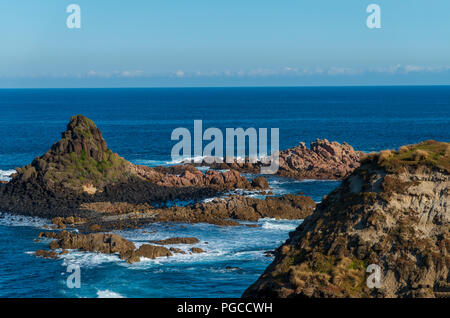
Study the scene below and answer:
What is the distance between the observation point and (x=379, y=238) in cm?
2830

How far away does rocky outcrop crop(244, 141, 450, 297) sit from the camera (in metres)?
26.8

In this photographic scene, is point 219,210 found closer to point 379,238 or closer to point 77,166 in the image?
point 77,166

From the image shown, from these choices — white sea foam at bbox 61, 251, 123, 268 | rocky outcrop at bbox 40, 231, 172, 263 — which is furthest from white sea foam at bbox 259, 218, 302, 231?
white sea foam at bbox 61, 251, 123, 268

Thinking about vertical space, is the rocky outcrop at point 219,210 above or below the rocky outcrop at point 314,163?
below

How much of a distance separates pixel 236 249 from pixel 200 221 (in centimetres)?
1046

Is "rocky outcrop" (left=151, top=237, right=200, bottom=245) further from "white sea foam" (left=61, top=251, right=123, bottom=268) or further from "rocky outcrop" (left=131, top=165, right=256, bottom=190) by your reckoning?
"rocky outcrop" (left=131, top=165, right=256, bottom=190)

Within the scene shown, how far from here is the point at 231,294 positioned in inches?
1513

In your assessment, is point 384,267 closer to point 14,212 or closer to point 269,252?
point 269,252

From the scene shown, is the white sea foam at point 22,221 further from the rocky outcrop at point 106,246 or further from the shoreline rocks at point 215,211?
the rocky outcrop at point 106,246

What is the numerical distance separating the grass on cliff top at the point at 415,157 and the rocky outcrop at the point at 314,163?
174 ft

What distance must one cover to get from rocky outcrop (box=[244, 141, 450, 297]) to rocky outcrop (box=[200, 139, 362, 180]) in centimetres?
5469

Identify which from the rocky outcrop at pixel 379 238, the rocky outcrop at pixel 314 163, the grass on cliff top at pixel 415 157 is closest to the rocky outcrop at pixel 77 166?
the rocky outcrop at pixel 314 163

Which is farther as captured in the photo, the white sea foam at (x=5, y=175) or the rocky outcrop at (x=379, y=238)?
the white sea foam at (x=5, y=175)

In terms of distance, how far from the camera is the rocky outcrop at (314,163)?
86.9 metres
